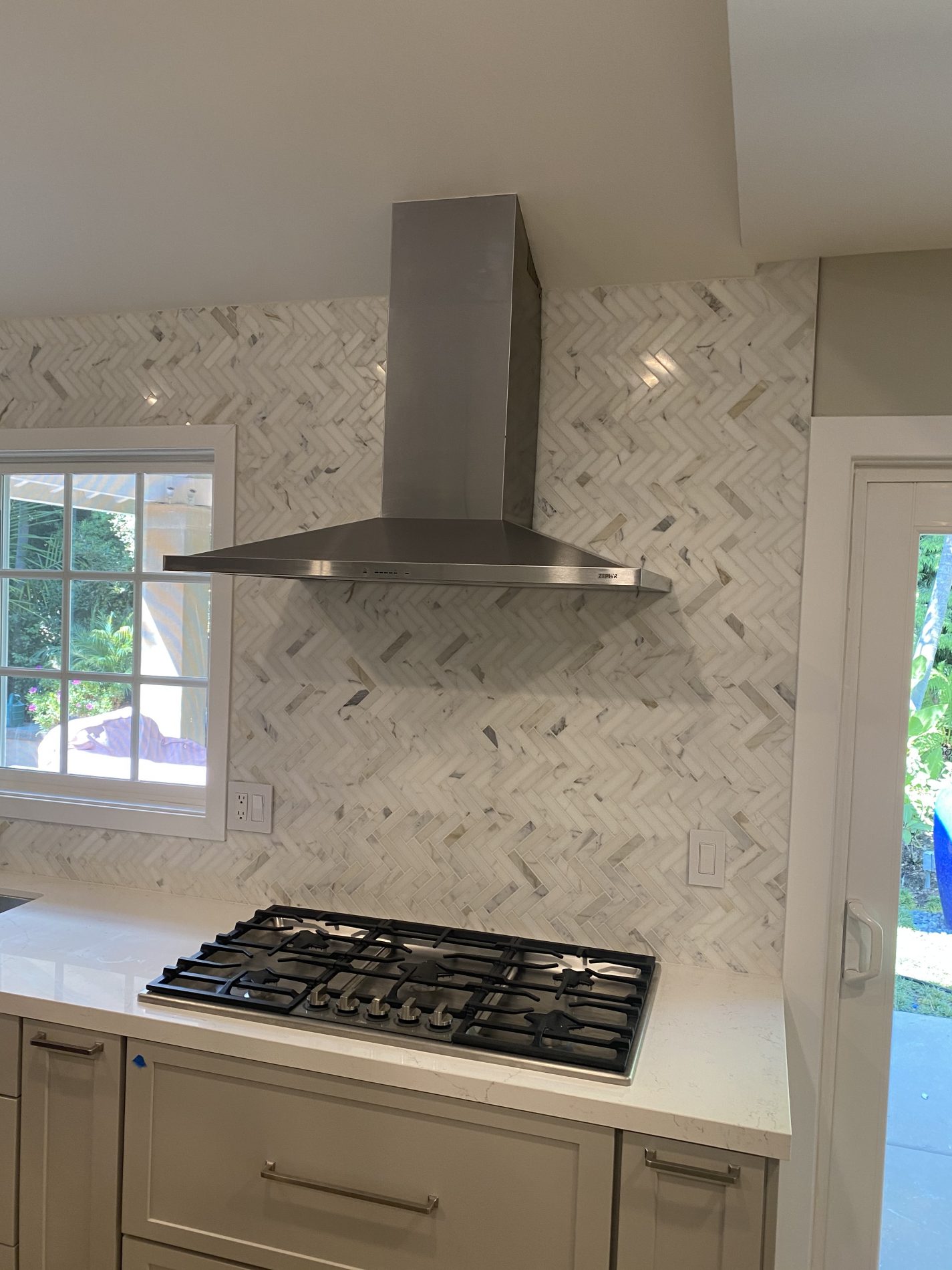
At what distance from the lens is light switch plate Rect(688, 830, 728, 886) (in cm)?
199

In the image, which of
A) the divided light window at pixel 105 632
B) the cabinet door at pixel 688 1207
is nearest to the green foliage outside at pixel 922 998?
the cabinet door at pixel 688 1207

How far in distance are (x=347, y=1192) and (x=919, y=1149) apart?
47.4 inches

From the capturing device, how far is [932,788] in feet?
6.44

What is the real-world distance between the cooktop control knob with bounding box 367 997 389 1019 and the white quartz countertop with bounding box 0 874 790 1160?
0.05m

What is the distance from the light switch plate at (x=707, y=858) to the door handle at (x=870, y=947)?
281 millimetres

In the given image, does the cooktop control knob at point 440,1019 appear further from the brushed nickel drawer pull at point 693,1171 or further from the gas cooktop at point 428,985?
the brushed nickel drawer pull at point 693,1171

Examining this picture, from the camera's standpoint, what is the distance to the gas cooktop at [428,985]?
5.20ft

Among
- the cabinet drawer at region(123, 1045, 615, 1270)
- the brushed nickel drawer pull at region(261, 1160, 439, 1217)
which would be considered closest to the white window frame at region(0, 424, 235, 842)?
the cabinet drawer at region(123, 1045, 615, 1270)

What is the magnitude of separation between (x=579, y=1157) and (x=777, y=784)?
2.79 feet

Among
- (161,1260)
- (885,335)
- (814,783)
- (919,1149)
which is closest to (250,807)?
(161,1260)

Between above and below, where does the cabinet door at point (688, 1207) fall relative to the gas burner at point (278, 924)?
below

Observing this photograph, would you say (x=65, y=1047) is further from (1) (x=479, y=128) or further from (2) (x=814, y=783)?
(1) (x=479, y=128)

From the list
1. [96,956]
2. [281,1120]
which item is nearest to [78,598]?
[96,956]

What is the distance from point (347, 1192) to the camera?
5.06 feet
